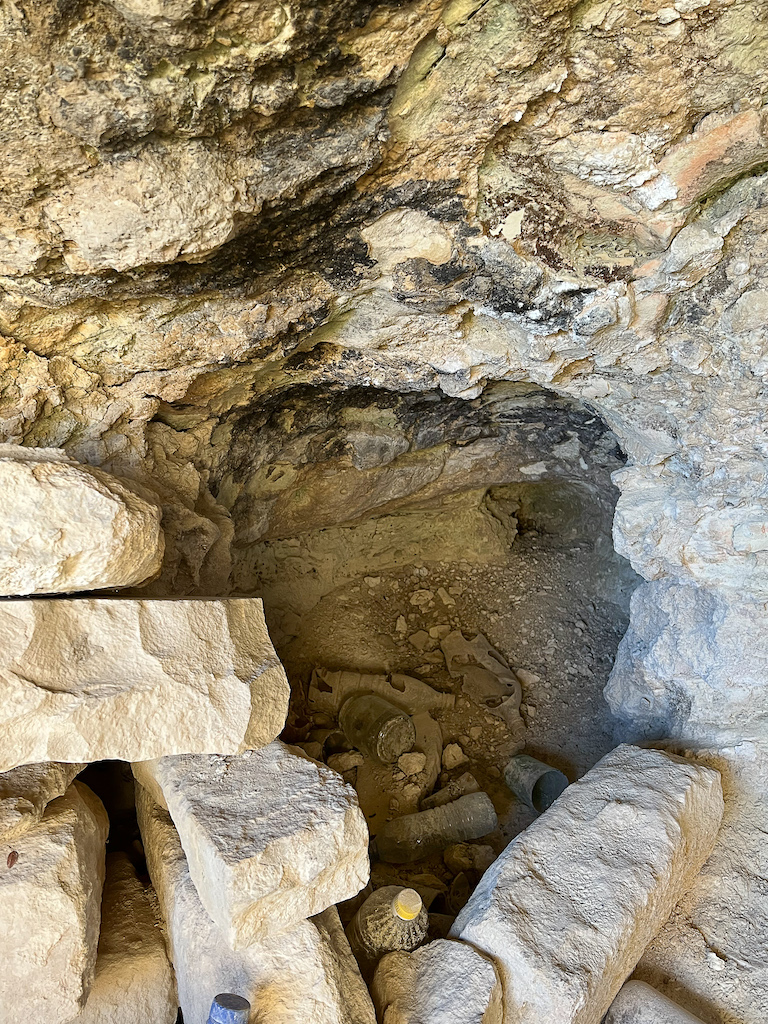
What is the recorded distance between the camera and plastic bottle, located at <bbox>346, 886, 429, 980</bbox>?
6.11 ft

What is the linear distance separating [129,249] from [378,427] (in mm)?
1377

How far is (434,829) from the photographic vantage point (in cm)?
265

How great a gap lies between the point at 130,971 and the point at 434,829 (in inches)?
50.0

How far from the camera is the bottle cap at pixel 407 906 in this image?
186 cm

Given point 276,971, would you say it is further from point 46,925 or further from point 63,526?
point 63,526

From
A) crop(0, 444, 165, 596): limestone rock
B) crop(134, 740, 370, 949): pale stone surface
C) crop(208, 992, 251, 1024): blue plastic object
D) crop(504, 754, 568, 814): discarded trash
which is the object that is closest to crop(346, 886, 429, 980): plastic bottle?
crop(134, 740, 370, 949): pale stone surface

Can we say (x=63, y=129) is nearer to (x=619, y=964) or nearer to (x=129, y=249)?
(x=129, y=249)

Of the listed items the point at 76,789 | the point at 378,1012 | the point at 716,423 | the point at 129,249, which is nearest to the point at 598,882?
the point at 378,1012

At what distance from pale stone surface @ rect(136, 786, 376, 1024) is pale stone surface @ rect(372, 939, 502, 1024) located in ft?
0.51

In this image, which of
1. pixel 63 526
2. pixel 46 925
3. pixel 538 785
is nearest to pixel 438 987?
pixel 46 925

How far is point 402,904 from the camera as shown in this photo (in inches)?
73.6

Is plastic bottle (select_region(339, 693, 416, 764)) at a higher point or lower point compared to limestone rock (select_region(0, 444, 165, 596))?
lower

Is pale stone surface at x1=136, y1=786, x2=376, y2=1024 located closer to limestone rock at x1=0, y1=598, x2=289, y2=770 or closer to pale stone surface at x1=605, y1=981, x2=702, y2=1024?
limestone rock at x1=0, y1=598, x2=289, y2=770

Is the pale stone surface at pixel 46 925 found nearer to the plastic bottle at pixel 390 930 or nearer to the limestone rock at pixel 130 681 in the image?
the limestone rock at pixel 130 681
